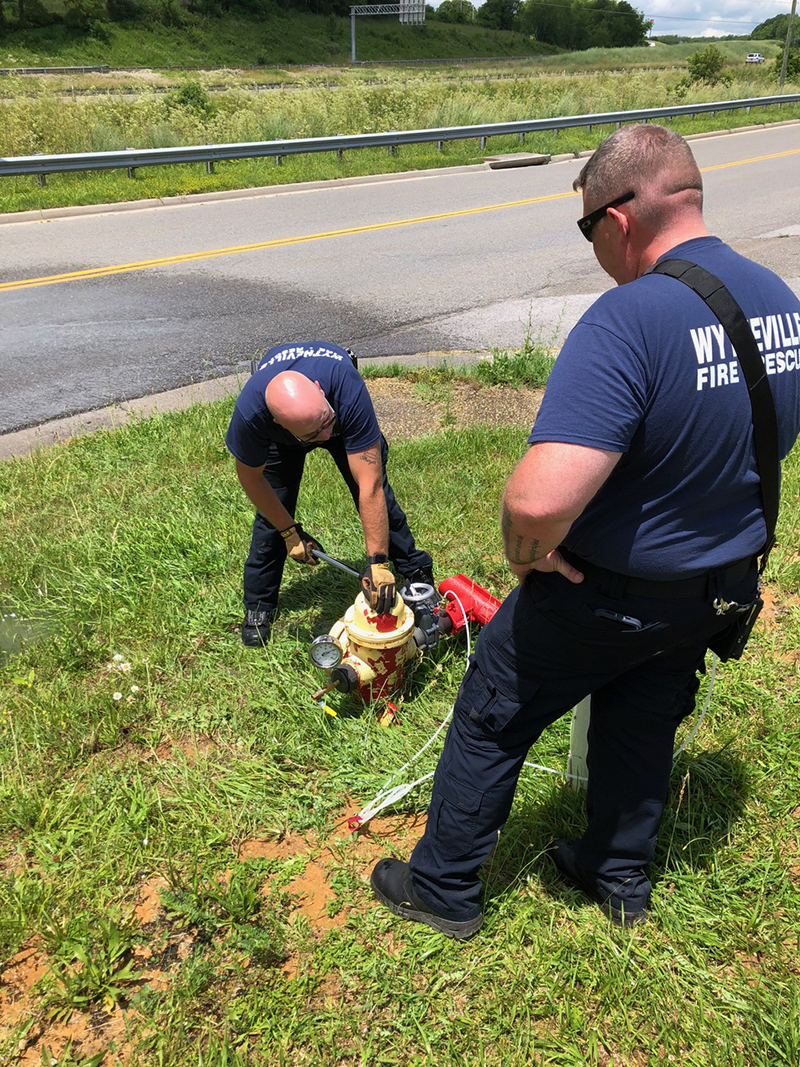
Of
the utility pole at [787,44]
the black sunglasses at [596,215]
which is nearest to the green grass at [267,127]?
the utility pole at [787,44]

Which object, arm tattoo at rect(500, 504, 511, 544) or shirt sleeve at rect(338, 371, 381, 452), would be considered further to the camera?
shirt sleeve at rect(338, 371, 381, 452)

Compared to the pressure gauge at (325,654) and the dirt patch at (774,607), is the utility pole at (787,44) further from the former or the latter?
the pressure gauge at (325,654)

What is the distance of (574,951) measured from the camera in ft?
7.23

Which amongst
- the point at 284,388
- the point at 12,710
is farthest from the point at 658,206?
the point at 12,710

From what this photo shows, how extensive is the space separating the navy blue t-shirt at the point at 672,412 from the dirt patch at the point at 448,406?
347 centimetres

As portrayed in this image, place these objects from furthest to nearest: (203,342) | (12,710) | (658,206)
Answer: (203,342) < (12,710) < (658,206)

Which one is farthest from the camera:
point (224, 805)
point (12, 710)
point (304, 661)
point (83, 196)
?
point (83, 196)

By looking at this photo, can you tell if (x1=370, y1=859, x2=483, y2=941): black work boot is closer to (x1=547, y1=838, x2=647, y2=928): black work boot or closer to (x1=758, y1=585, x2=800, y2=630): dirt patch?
(x1=547, y1=838, x2=647, y2=928): black work boot

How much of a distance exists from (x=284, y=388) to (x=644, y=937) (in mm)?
2136

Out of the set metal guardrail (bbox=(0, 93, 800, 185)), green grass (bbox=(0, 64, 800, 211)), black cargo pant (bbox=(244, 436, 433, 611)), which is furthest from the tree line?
black cargo pant (bbox=(244, 436, 433, 611))

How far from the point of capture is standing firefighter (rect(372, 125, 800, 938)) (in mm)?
1562

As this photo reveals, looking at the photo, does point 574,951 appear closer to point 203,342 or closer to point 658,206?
point 658,206

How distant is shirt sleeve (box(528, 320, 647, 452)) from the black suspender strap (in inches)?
8.9

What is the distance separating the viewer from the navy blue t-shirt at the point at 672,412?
154cm
